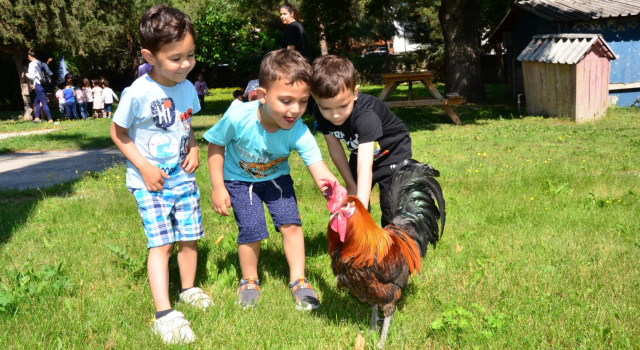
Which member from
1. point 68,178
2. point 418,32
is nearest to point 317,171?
point 68,178

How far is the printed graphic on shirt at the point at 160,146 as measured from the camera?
341 centimetres

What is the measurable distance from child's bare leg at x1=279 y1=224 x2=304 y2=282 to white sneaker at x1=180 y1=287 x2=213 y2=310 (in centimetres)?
69

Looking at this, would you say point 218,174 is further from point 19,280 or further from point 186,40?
point 19,280

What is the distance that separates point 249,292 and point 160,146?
51.7 inches

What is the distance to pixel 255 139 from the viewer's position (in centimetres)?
364

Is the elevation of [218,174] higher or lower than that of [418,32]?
lower

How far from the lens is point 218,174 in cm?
371

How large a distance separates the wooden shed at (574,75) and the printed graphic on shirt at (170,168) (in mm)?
11439

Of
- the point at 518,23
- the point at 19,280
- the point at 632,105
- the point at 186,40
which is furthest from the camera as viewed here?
the point at 518,23

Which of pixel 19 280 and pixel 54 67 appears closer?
pixel 19 280

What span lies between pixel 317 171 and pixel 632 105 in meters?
15.6

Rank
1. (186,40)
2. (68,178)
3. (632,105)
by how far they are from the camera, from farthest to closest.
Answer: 1. (632,105)
2. (68,178)
3. (186,40)

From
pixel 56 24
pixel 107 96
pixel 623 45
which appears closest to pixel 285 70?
pixel 623 45

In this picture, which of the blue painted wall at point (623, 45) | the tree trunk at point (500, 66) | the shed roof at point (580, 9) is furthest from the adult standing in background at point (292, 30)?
the tree trunk at point (500, 66)
